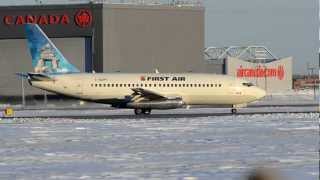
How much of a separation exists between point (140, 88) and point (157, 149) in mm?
23019

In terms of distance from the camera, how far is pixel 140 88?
44.9m

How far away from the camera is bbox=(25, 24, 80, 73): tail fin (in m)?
47.5

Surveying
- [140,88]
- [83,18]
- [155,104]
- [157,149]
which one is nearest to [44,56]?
[140,88]

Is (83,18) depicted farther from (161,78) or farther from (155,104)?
(155,104)

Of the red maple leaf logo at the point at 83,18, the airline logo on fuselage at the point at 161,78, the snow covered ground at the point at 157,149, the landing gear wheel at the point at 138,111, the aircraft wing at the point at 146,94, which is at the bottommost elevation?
the landing gear wheel at the point at 138,111

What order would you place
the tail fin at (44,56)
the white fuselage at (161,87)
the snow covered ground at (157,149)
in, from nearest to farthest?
the snow covered ground at (157,149) → the white fuselage at (161,87) → the tail fin at (44,56)

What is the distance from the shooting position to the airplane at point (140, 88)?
44.8 m

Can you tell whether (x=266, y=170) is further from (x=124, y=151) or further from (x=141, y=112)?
(x=141, y=112)

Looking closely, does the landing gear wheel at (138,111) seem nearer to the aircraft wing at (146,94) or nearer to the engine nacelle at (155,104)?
the engine nacelle at (155,104)

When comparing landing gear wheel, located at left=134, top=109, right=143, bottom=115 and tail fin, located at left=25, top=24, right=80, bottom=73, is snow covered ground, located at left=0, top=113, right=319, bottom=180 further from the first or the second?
tail fin, located at left=25, top=24, right=80, bottom=73

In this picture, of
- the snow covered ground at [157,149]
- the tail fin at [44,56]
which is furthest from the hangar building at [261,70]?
the snow covered ground at [157,149]

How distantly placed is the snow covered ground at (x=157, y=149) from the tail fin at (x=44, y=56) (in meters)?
11.6

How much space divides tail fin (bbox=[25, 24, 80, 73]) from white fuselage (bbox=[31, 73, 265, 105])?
2160 millimetres

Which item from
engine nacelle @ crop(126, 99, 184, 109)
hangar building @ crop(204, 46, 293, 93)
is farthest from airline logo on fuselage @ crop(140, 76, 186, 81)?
hangar building @ crop(204, 46, 293, 93)
